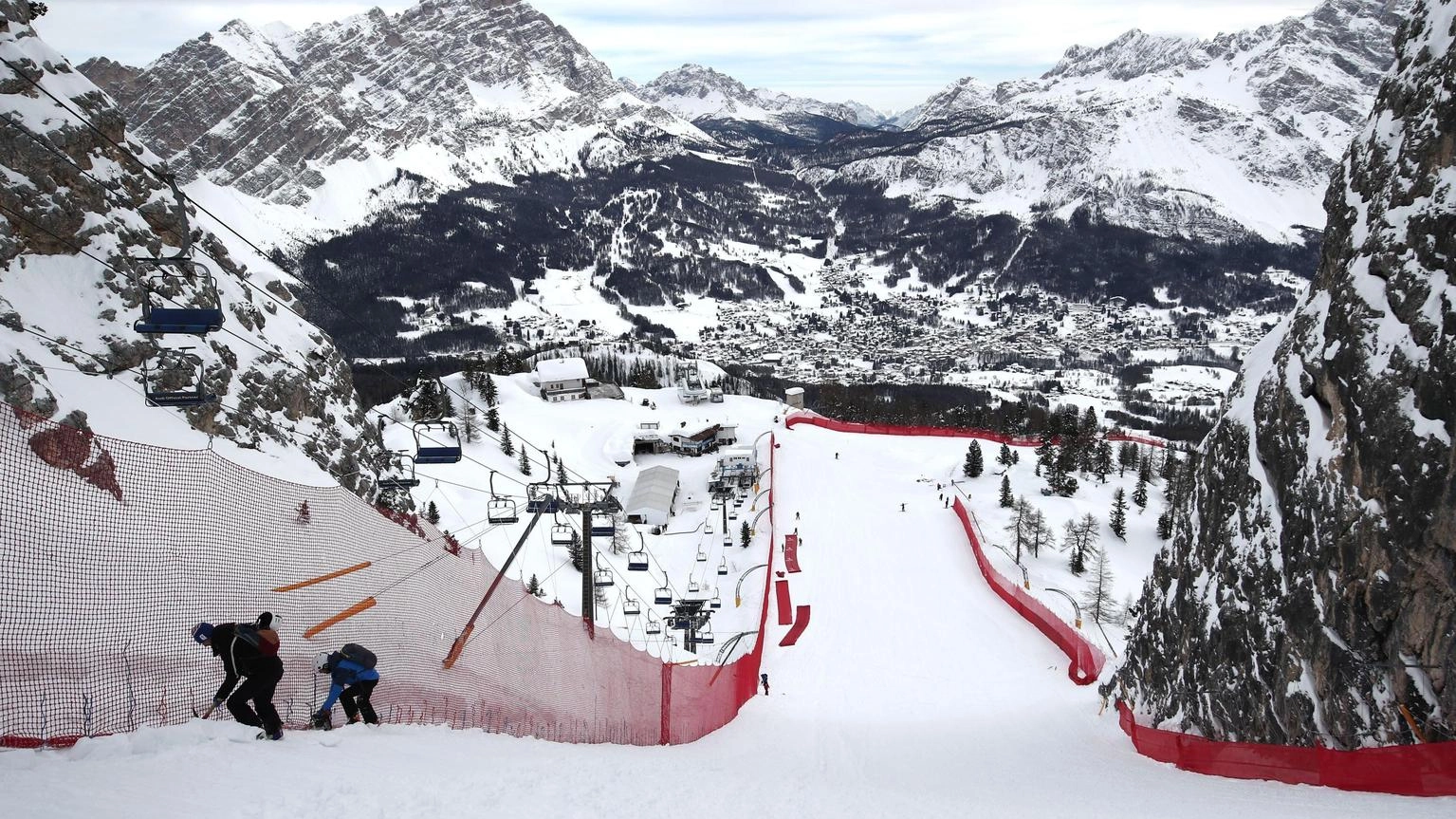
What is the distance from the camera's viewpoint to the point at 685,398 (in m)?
85.9

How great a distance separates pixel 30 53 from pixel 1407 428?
4544 cm

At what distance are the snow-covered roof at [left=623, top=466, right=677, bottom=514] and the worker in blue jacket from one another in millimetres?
43669

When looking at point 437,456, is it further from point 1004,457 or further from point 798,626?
point 1004,457

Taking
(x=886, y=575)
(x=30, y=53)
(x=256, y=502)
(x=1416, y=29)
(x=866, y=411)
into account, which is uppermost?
(x=30, y=53)

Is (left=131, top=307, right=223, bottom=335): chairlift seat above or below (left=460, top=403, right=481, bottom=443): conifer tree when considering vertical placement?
above

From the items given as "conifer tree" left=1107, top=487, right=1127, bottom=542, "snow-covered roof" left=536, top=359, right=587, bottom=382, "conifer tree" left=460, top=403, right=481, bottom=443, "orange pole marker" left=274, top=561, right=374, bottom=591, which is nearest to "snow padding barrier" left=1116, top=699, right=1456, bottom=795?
"orange pole marker" left=274, top=561, right=374, bottom=591

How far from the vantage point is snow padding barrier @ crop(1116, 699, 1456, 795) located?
34.2 ft

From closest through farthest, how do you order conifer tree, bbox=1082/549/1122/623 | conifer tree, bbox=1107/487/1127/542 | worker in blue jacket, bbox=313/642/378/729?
1. worker in blue jacket, bbox=313/642/378/729
2. conifer tree, bbox=1082/549/1122/623
3. conifer tree, bbox=1107/487/1127/542

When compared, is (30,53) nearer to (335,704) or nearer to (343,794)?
(335,704)

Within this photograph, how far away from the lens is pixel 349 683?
991 cm

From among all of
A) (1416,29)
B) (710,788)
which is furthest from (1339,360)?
(710,788)

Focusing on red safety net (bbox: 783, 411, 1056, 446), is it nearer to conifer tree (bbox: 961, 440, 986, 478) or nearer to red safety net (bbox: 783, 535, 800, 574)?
conifer tree (bbox: 961, 440, 986, 478)

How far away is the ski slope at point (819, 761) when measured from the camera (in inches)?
293

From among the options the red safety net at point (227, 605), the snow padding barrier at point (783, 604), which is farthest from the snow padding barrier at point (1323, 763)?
the snow padding barrier at point (783, 604)
